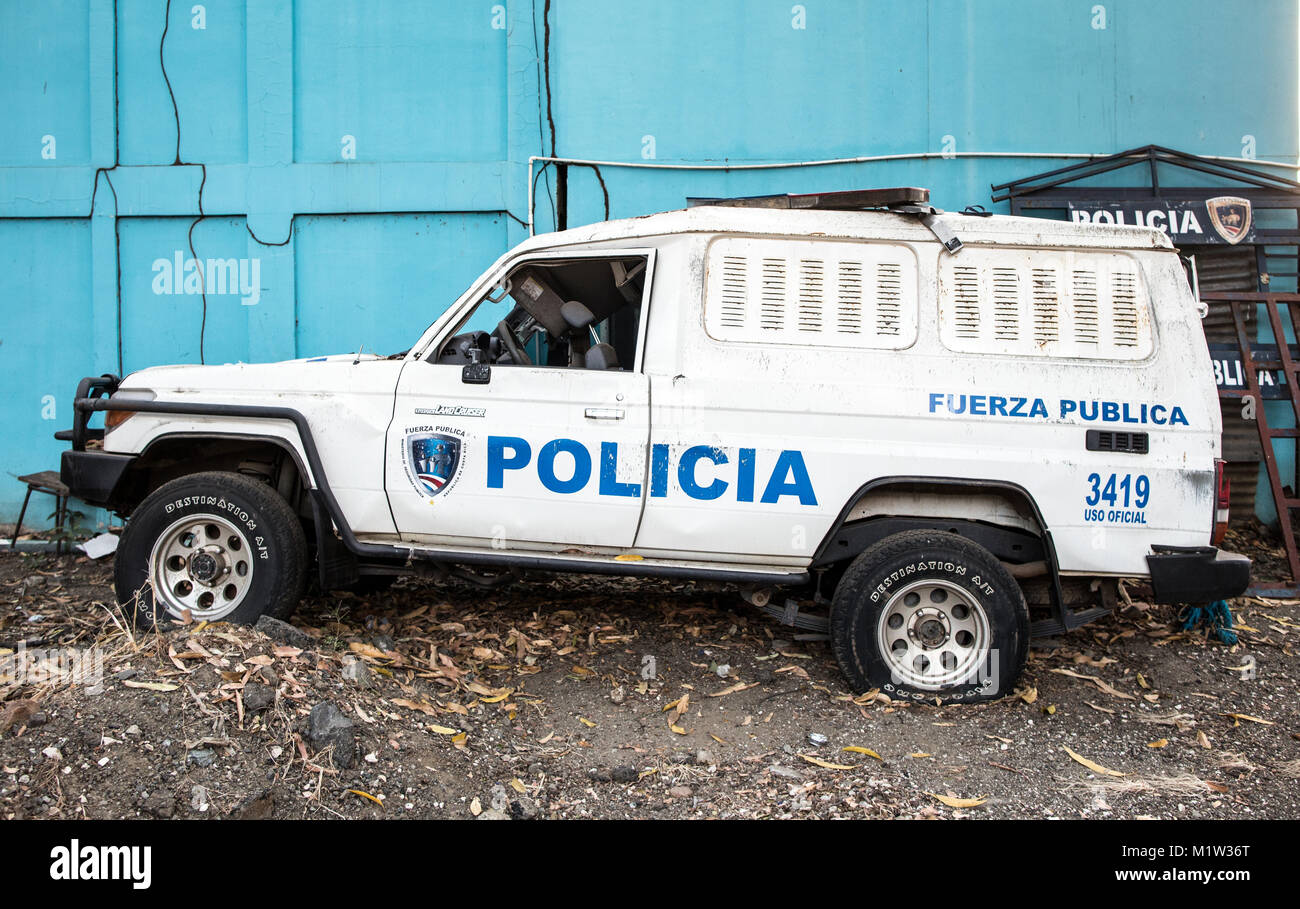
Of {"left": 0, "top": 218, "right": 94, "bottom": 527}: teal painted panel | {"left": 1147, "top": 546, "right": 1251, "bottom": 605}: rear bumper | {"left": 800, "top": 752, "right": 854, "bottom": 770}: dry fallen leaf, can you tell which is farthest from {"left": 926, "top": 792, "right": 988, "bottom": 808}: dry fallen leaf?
{"left": 0, "top": 218, "right": 94, "bottom": 527}: teal painted panel

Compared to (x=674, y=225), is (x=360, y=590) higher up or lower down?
lower down

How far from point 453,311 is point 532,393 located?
0.60 meters

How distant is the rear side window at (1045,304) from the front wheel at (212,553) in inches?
133

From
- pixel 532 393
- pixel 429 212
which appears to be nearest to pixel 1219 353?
pixel 532 393

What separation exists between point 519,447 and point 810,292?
1567 mm

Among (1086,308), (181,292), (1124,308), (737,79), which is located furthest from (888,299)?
(181,292)

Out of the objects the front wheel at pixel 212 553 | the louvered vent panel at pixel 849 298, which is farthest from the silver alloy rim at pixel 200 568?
the louvered vent panel at pixel 849 298

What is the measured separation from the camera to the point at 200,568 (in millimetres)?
4293

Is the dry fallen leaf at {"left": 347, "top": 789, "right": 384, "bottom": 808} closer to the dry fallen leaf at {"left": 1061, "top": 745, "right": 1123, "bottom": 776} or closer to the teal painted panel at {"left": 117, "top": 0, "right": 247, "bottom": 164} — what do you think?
the dry fallen leaf at {"left": 1061, "top": 745, "right": 1123, "bottom": 776}

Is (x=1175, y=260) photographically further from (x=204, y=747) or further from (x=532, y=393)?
(x=204, y=747)

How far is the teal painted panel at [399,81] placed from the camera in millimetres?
Result: 6844

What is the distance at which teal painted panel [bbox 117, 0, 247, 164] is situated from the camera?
695cm

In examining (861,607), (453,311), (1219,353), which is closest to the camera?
(861,607)

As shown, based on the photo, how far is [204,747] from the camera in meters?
3.28
